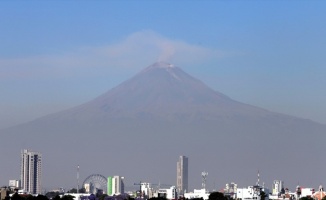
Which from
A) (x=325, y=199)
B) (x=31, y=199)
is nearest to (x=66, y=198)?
(x=31, y=199)

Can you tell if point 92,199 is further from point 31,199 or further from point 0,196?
point 31,199

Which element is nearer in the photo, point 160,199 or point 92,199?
point 160,199

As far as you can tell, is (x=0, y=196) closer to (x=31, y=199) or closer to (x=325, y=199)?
(x=31, y=199)

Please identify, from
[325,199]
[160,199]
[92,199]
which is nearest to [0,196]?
[92,199]

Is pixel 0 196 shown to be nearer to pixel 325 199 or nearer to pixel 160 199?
pixel 160 199

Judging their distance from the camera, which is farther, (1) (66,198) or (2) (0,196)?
(2) (0,196)

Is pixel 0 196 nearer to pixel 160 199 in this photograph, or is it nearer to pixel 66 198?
pixel 66 198
